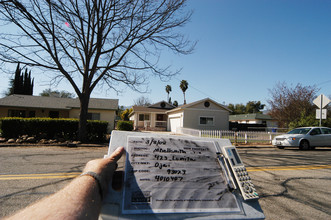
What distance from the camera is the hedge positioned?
36.1ft

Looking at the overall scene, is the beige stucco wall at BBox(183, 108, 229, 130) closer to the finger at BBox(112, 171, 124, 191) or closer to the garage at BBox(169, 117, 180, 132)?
the garage at BBox(169, 117, 180, 132)

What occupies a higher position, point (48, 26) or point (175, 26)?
point (175, 26)

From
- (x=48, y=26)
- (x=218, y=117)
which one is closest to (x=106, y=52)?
(x=48, y=26)

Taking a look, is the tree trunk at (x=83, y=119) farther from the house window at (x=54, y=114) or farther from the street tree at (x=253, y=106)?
the street tree at (x=253, y=106)

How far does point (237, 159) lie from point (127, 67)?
37.4 ft

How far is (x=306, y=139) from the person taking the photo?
11227 mm

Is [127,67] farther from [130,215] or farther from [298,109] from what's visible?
[298,109]

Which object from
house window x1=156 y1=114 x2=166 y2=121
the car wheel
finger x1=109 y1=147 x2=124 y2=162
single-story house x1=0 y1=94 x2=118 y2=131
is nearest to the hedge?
single-story house x1=0 y1=94 x2=118 y2=131

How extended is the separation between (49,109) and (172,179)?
25102mm

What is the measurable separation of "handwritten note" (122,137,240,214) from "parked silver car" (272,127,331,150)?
12.1m

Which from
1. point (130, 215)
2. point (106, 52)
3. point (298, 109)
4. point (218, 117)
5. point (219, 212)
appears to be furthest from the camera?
point (218, 117)

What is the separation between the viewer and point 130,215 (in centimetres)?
129

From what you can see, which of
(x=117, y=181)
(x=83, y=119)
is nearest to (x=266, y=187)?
(x=117, y=181)

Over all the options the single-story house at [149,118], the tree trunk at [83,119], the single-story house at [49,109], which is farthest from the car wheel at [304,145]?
the single-story house at [149,118]
